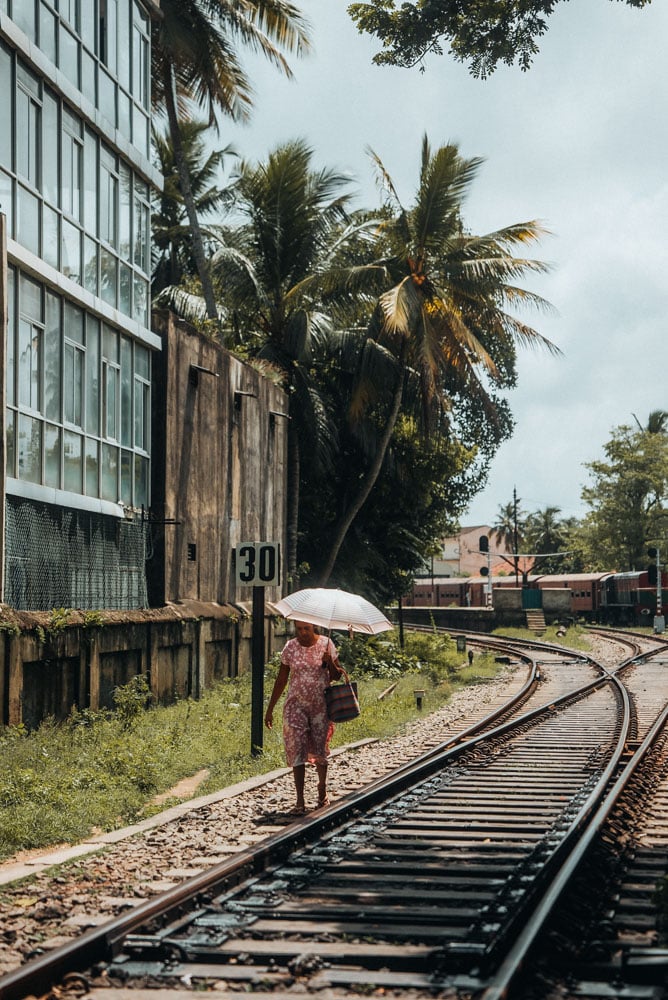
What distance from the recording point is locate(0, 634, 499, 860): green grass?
33.7ft

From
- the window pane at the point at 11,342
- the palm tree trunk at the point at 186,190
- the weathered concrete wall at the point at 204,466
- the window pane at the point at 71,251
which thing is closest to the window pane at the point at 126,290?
the weathered concrete wall at the point at 204,466

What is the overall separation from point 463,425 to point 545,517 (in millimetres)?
75267

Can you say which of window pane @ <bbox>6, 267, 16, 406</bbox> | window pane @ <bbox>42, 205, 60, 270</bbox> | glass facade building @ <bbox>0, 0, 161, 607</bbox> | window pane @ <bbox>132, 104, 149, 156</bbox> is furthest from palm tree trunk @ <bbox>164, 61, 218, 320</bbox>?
window pane @ <bbox>6, 267, 16, 406</bbox>

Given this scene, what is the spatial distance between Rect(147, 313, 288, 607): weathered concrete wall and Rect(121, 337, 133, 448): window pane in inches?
41.9

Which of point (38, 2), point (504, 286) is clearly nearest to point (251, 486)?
point (504, 286)

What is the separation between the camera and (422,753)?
14406 mm

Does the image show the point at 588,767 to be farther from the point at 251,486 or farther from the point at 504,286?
the point at 504,286

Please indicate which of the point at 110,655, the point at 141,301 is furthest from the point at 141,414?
the point at 110,655

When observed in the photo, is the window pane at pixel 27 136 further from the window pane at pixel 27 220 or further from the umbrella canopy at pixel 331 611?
the umbrella canopy at pixel 331 611

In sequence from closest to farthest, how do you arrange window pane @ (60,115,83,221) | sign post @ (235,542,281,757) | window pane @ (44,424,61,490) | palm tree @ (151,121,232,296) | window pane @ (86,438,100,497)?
sign post @ (235,542,281,757)
window pane @ (44,424,61,490)
window pane @ (60,115,83,221)
window pane @ (86,438,100,497)
palm tree @ (151,121,232,296)

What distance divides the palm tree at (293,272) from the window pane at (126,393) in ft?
32.0

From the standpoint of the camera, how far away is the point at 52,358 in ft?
A: 52.0

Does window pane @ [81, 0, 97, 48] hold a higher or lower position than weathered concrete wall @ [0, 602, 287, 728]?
higher

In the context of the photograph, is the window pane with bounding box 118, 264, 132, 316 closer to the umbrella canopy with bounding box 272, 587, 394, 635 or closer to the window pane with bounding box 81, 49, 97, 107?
the window pane with bounding box 81, 49, 97, 107
